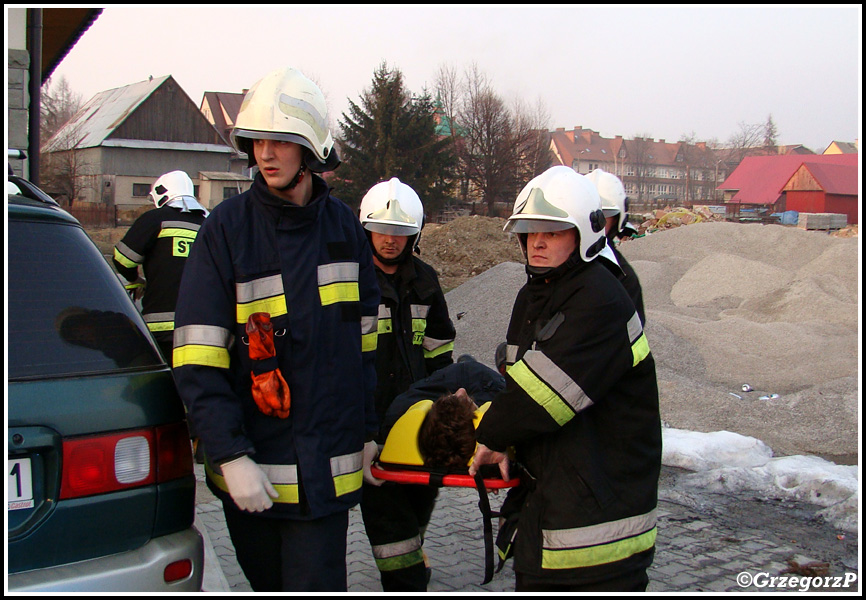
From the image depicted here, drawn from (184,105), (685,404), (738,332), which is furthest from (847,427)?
(184,105)

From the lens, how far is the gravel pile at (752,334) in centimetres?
770

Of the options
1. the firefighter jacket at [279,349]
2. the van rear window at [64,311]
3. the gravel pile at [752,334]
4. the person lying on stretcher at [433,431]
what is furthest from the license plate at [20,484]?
the gravel pile at [752,334]

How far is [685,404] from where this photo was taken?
8125mm

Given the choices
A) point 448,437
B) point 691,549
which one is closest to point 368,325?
point 448,437

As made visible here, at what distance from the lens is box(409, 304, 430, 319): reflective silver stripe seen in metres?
3.95

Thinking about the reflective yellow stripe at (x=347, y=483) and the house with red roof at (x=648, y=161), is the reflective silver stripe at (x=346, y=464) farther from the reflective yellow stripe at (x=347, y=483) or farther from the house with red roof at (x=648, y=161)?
the house with red roof at (x=648, y=161)

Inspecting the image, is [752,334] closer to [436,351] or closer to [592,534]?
[436,351]

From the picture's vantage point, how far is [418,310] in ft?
13.1

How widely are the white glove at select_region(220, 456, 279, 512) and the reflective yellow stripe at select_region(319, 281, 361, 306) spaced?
58 cm

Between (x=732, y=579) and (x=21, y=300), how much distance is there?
144 inches

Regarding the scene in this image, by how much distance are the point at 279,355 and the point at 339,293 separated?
296mm

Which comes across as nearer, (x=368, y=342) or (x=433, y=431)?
(x=368, y=342)

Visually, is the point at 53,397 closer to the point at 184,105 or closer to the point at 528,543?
the point at 528,543

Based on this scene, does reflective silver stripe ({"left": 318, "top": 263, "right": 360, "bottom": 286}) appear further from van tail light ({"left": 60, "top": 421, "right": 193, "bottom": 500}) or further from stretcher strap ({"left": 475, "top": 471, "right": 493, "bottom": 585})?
stretcher strap ({"left": 475, "top": 471, "right": 493, "bottom": 585})
